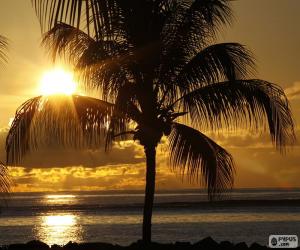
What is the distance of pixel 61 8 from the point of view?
7.07 ft

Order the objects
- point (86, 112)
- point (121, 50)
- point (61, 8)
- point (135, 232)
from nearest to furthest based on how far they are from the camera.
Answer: point (61, 8), point (121, 50), point (86, 112), point (135, 232)

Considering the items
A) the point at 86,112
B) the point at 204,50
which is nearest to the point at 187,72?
the point at 204,50

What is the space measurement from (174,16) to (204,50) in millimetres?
960

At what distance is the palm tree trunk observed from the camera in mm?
12406

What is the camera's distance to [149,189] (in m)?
12.4

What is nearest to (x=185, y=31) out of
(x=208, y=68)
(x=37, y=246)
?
(x=208, y=68)

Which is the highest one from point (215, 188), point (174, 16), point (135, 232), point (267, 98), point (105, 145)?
point (174, 16)

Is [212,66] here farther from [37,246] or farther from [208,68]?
[37,246]

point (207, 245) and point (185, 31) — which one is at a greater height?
point (185, 31)

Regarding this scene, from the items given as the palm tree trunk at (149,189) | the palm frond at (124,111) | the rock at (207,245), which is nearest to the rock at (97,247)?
the palm tree trunk at (149,189)

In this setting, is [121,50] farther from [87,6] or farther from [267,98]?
[87,6]

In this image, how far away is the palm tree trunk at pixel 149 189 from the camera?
40.7 ft

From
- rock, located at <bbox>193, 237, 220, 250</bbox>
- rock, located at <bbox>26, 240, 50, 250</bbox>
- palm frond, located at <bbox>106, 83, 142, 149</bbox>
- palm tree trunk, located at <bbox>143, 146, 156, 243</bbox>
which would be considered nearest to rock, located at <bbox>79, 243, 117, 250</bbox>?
palm tree trunk, located at <bbox>143, 146, 156, 243</bbox>

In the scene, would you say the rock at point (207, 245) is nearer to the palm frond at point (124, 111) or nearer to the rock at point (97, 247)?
the rock at point (97, 247)
